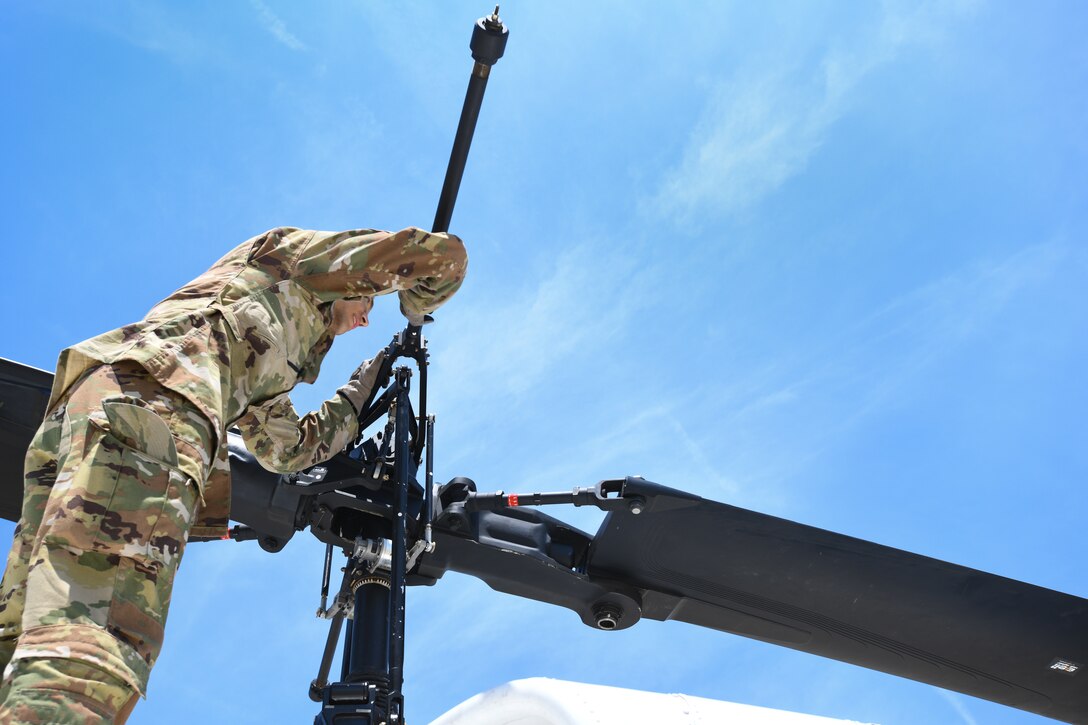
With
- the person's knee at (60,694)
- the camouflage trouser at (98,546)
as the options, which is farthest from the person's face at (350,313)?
the person's knee at (60,694)

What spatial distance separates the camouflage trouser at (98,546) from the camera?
2.16 metres

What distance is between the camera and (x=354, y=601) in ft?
11.5

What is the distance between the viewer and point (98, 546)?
241 centimetres

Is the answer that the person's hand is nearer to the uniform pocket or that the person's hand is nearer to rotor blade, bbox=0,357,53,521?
rotor blade, bbox=0,357,53,521

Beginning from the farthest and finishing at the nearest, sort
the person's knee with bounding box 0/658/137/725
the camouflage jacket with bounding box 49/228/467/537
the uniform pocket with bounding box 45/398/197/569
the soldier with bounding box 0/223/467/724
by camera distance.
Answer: the camouflage jacket with bounding box 49/228/467/537 → the uniform pocket with bounding box 45/398/197/569 → the soldier with bounding box 0/223/467/724 → the person's knee with bounding box 0/658/137/725

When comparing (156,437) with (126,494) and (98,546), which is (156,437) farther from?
(98,546)

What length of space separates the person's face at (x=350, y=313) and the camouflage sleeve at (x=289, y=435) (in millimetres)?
315

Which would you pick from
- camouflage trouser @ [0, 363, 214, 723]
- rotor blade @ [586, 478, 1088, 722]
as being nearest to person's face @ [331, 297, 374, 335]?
camouflage trouser @ [0, 363, 214, 723]

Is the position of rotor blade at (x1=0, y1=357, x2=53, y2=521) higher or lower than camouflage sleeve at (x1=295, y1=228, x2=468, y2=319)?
lower

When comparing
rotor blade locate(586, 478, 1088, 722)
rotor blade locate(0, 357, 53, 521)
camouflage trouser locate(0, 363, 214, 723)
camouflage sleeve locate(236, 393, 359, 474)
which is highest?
rotor blade locate(0, 357, 53, 521)

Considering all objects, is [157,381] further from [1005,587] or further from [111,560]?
[1005,587]

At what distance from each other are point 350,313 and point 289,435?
507mm

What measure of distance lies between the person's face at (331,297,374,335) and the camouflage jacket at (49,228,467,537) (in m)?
0.06

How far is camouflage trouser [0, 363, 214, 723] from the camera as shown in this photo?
2164mm
